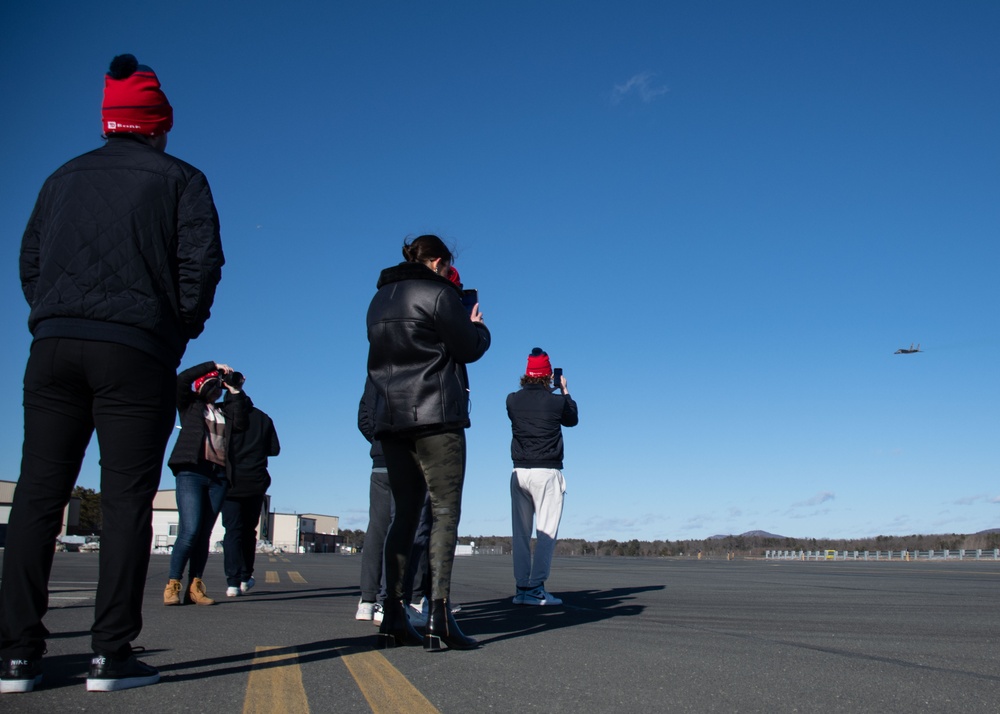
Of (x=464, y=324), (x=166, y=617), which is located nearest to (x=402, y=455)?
(x=464, y=324)

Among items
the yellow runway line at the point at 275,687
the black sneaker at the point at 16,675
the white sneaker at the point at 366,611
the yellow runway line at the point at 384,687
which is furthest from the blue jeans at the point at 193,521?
the black sneaker at the point at 16,675

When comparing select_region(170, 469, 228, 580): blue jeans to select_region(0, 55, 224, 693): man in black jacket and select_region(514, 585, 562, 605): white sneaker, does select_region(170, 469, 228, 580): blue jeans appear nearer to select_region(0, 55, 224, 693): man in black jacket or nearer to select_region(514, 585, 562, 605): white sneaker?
select_region(514, 585, 562, 605): white sneaker

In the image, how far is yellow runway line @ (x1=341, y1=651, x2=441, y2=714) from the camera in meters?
2.89

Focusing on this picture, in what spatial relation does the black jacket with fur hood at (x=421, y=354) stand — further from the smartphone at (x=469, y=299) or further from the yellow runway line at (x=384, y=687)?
the yellow runway line at (x=384, y=687)

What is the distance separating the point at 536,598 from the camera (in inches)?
304

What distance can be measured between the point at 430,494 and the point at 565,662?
107 cm

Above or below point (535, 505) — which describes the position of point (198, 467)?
above

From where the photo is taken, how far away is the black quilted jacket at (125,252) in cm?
337

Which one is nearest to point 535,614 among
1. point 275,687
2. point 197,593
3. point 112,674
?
point 197,593

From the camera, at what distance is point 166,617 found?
20.2 ft

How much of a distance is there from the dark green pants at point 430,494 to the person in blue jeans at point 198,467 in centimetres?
357

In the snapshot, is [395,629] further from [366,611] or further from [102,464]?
[366,611]

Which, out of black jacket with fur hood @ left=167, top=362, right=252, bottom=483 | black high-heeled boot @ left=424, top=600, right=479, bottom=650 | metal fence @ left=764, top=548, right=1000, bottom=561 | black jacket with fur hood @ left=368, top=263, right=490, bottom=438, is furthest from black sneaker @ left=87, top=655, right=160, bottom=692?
metal fence @ left=764, top=548, right=1000, bottom=561

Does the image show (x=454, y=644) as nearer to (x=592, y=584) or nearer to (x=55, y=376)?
(x=55, y=376)
